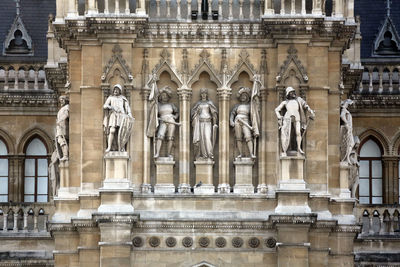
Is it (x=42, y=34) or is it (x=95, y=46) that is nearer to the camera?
(x=95, y=46)

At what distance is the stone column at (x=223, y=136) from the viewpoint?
52.5 meters

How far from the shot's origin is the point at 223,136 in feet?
173

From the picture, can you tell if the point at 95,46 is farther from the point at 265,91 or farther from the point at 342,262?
the point at 342,262

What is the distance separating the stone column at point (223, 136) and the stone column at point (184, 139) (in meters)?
0.78

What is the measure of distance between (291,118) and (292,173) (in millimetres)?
1321

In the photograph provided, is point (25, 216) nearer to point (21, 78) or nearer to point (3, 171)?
point (3, 171)

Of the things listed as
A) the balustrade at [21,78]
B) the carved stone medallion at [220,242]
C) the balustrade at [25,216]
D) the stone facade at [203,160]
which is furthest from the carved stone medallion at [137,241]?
the balustrade at [21,78]

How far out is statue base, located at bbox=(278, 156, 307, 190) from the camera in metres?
52.0

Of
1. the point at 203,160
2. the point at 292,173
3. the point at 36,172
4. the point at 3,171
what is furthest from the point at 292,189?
the point at 3,171

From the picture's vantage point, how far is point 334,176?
5306 centimetres

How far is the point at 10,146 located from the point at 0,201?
1.65 meters

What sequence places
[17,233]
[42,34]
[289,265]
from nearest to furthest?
[289,265]
[17,233]
[42,34]

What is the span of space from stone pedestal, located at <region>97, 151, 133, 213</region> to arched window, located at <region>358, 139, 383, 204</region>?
494 inches

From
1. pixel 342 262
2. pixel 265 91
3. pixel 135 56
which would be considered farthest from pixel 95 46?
pixel 342 262
